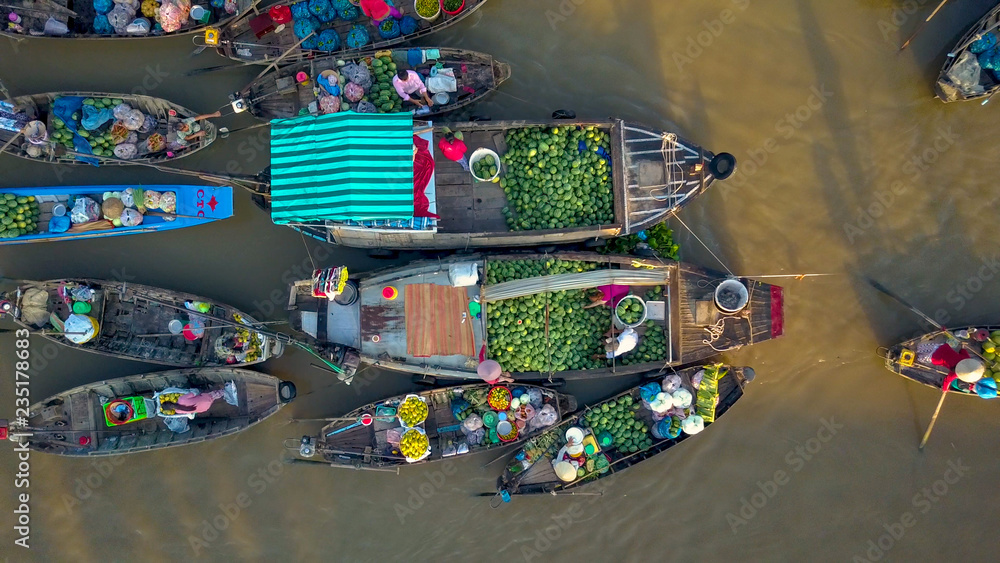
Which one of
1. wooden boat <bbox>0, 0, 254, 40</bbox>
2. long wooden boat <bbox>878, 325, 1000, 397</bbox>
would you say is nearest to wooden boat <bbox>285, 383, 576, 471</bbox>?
long wooden boat <bbox>878, 325, 1000, 397</bbox>

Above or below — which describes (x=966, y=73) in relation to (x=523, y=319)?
above

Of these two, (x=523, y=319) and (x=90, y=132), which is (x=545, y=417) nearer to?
(x=523, y=319)

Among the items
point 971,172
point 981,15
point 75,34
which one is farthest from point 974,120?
point 75,34

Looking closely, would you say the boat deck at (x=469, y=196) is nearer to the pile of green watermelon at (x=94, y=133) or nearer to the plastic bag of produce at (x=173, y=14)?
the plastic bag of produce at (x=173, y=14)

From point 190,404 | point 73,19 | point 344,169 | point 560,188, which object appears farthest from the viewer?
point 73,19

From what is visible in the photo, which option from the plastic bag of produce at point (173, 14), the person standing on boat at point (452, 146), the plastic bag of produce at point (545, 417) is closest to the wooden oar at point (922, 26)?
the person standing on boat at point (452, 146)

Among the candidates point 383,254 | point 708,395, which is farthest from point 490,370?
point 708,395

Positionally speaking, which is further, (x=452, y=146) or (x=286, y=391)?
(x=286, y=391)

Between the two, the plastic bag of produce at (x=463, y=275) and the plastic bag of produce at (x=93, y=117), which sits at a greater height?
the plastic bag of produce at (x=93, y=117)
